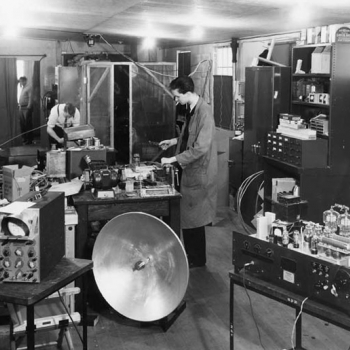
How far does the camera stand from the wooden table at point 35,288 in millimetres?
2613

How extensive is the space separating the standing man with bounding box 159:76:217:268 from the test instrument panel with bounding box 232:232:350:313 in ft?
5.73

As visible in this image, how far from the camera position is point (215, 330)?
3.89 meters

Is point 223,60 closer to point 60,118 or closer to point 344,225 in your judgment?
→ point 60,118

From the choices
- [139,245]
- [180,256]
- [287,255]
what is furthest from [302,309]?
[139,245]

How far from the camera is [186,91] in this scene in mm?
4754

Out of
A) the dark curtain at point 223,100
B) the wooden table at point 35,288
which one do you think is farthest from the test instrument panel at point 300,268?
the dark curtain at point 223,100

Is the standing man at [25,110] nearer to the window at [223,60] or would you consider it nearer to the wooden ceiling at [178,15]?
the wooden ceiling at [178,15]

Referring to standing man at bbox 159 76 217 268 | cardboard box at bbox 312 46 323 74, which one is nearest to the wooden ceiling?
cardboard box at bbox 312 46 323 74

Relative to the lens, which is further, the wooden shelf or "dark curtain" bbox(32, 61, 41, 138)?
"dark curtain" bbox(32, 61, 41, 138)

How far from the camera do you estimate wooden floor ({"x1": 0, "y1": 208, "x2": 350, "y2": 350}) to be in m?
3.68

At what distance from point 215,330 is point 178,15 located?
9.54ft

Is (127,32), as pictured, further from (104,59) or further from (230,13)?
(230,13)

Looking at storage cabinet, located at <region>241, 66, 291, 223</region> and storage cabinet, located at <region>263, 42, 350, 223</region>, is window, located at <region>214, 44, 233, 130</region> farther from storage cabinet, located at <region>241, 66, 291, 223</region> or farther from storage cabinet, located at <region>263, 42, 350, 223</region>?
storage cabinet, located at <region>263, 42, 350, 223</region>

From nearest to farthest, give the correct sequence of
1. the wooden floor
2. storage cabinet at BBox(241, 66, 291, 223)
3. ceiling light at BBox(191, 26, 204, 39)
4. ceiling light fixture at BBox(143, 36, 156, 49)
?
the wooden floor, storage cabinet at BBox(241, 66, 291, 223), ceiling light at BBox(191, 26, 204, 39), ceiling light fixture at BBox(143, 36, 156, 49)
